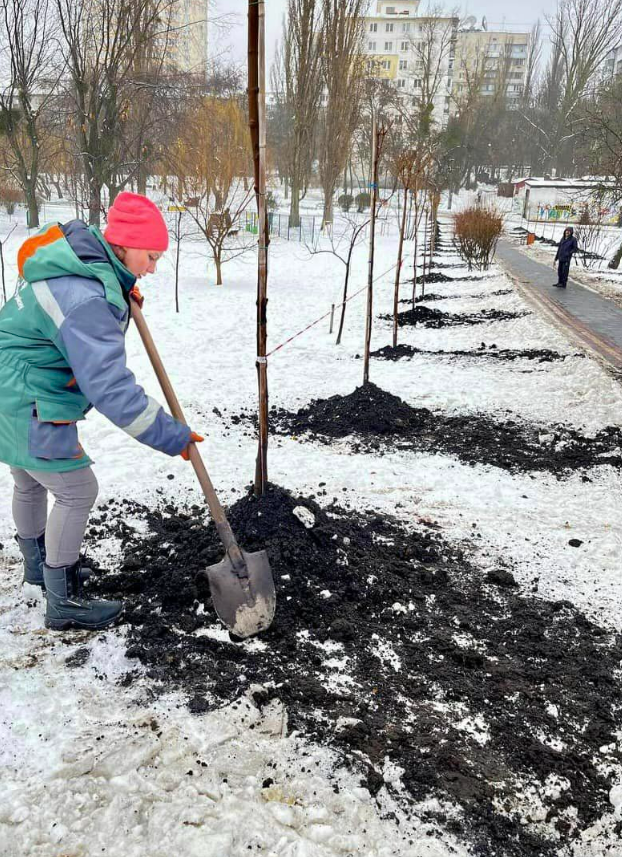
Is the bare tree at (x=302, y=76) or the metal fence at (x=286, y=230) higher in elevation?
the bare tree at (x=302, y=76)

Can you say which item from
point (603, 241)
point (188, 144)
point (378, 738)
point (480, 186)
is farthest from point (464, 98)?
point (378, 738)

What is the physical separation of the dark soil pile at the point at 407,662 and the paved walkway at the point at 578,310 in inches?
234

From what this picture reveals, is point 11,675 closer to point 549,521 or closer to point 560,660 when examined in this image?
point 560,660

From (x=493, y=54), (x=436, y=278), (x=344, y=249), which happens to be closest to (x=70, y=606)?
(x=436, y=278)

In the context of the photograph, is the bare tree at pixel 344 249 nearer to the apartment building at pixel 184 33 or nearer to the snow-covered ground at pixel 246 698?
the snow-covered ground at pixel 246 698

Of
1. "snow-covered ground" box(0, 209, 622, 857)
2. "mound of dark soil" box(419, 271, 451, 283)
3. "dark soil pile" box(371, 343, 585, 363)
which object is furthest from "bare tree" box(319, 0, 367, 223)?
"dark soil pile" box(371, 343, 585, 363)

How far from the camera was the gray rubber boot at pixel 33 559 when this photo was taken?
8.79 feet

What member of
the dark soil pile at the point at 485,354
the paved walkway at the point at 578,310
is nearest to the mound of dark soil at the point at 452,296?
the paved walkway at the point at 578,310

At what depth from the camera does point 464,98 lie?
61156 millimetres

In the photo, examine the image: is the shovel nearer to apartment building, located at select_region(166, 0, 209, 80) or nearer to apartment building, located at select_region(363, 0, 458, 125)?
apartment building, located at select_region(166, 0, 209, 80)

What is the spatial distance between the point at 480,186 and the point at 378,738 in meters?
63.9

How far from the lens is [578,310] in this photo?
39.9ft

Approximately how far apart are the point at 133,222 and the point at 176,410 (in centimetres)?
70

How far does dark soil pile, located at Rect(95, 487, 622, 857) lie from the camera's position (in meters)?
2.02
